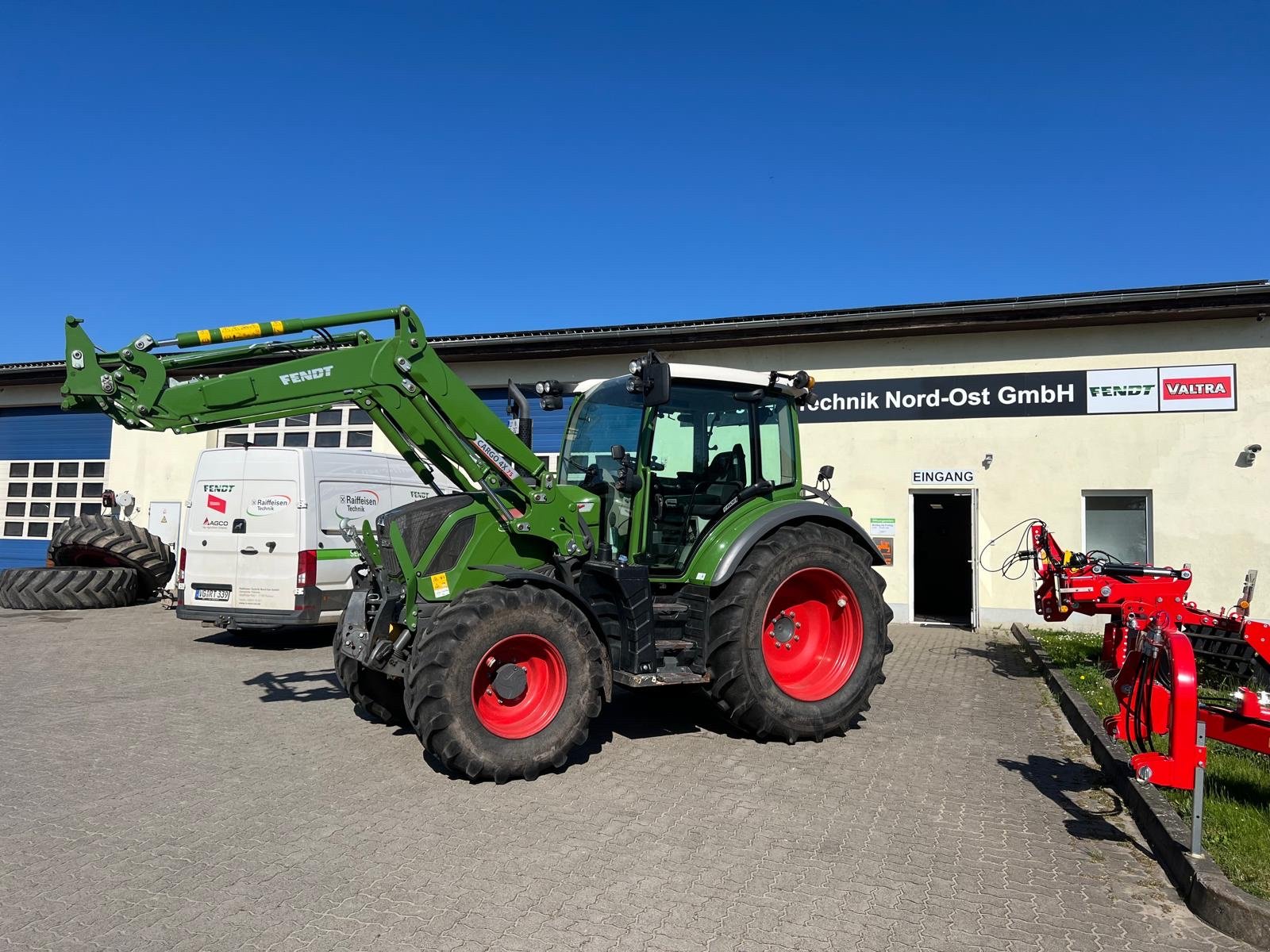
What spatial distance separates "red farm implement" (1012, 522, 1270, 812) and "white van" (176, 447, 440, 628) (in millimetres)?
7710

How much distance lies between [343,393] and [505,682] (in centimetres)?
211

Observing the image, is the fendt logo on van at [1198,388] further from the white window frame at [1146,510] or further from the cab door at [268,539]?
the cab door at [268,539]

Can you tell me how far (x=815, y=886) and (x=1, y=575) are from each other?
48.3ft

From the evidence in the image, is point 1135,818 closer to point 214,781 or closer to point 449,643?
point 449,643

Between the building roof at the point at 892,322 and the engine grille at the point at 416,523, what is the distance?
8.60 metres

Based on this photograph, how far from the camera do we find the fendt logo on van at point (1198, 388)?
1173 centimetres

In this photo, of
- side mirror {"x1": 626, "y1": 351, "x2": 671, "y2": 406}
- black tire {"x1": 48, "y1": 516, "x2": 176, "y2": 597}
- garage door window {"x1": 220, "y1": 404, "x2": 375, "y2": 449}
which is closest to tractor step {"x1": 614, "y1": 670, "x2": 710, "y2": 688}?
side mirror {"x1": 626, "y1": 351, "x2": 671, "y2": 406}

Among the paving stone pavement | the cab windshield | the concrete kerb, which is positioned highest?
the cab windshield

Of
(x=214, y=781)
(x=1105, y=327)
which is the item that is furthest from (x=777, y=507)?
(x=1105, y=327)

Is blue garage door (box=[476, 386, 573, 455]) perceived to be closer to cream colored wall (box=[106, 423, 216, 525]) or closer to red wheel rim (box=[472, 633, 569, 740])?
cream colored wall (box=[106, 423, 216, 525])

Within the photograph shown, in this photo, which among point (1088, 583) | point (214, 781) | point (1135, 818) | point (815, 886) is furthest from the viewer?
point (1088, 583)

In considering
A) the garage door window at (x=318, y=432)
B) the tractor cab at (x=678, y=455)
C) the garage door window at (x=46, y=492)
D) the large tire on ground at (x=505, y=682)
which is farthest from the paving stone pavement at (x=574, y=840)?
the garage door window at (x=46, y=492)

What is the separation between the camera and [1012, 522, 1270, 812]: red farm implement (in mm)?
3951

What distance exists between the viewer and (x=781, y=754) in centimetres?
576
